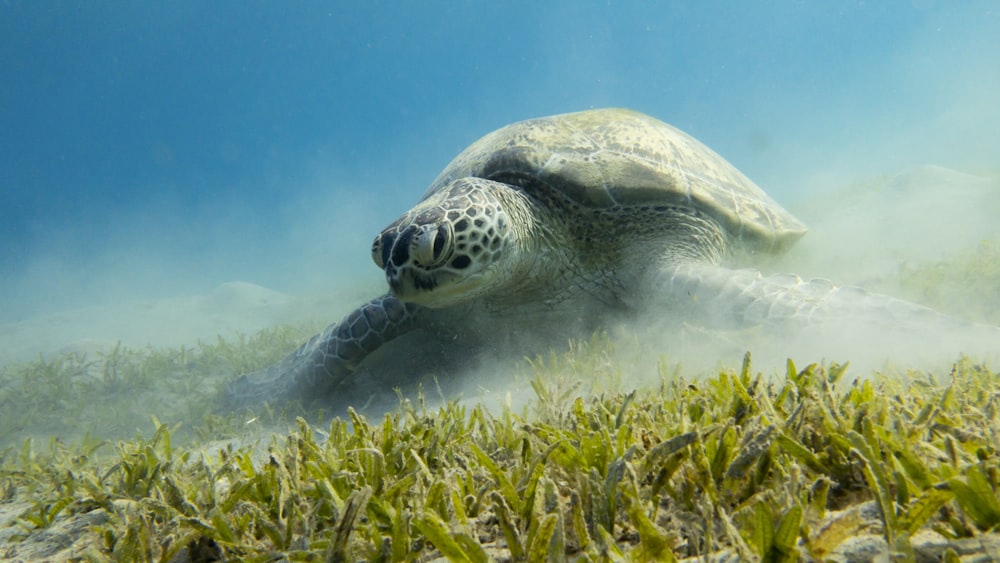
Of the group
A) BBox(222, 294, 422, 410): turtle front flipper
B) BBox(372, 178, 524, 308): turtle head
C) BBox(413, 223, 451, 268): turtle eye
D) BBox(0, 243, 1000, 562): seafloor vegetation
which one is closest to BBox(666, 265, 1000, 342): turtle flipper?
BBox(0, 243, 1000, 562): seafloor vegetation

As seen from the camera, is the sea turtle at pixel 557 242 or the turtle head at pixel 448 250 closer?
the turtle head at pixel 448 250

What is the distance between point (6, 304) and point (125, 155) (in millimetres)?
72859

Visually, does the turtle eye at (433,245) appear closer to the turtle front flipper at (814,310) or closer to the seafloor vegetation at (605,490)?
the seafloor vegetation at (605,490)

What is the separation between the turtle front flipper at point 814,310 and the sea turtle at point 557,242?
4 cm

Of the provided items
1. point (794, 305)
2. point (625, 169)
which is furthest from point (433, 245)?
point (794, 305)

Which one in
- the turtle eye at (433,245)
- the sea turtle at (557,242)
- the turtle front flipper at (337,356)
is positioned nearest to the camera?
the turtle eye at (433,245)

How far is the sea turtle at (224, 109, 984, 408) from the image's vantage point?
2.94m

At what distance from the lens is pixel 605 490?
30.7 inches

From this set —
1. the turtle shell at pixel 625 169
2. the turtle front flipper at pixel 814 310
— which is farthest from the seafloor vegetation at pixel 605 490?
the turtle shell at pixel 625 169

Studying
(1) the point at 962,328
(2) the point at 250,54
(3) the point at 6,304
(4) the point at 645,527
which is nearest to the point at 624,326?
(1) the point at 962,328

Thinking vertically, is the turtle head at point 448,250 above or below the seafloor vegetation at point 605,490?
above

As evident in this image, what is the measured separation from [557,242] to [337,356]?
1.87 metres

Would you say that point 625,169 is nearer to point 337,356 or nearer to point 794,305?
point 794,305

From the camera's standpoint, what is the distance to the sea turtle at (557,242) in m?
2.94
